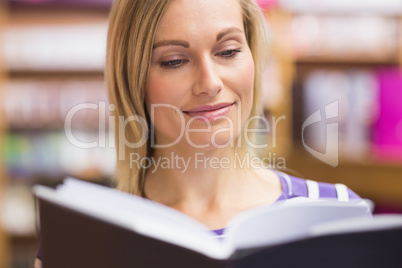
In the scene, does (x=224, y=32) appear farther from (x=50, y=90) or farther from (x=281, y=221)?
(x=50, y=90)

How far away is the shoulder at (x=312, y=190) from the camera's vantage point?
1260 mm

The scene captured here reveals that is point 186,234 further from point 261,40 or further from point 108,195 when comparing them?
point 261,40

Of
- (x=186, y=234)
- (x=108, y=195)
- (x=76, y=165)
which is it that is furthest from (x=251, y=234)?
(x=76, y=165)

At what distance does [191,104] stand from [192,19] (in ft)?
0.55

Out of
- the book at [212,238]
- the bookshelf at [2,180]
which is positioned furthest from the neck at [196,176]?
the bookshelf at [2,180]

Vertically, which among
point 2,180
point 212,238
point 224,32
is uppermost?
point 224,32

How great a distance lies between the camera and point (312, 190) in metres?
A: 1.27

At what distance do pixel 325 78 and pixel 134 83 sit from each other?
221 centimetres

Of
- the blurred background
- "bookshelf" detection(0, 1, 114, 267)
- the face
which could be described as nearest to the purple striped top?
the face

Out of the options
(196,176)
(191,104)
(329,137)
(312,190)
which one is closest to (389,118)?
(329,137)

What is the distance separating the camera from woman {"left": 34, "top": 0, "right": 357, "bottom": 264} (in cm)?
109

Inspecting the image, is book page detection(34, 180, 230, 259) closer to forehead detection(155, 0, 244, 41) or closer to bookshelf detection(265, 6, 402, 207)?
forehead detection(155, 0, 244, 41)

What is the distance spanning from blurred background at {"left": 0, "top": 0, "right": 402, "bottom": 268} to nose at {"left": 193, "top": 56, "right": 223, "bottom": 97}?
1838mm

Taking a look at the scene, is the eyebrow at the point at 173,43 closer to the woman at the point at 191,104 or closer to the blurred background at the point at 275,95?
the woman at the point at 191,104
